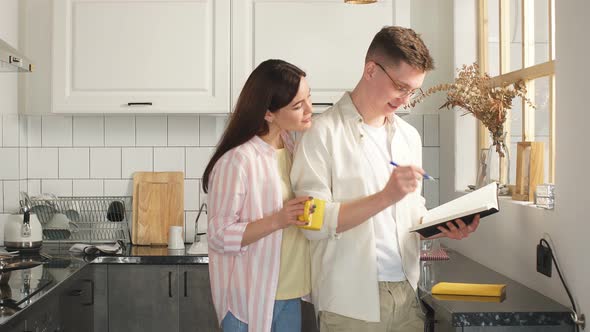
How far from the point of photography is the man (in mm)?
2305

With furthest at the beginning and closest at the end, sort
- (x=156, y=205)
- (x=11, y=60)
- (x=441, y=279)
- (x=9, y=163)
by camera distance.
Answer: (x=156, y=205) < (x=9, y=163) < (x=11, y=60) < (x=441, y=279)

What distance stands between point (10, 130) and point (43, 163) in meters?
0.32

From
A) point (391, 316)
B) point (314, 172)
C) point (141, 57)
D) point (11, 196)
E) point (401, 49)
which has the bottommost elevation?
point (391, 316)

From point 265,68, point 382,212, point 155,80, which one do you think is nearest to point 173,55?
point 155,80

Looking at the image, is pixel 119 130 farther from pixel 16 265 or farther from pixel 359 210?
pixel 359 210

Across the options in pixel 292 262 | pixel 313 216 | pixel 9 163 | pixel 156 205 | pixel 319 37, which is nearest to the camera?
pixel 313 216

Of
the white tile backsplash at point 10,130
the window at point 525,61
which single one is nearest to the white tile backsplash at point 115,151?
the white tile backsplash at point 10,130

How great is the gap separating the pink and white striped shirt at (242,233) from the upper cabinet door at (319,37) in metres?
1.47

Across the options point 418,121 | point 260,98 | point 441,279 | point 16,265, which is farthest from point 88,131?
point 441,279

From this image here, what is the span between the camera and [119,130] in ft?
14.1

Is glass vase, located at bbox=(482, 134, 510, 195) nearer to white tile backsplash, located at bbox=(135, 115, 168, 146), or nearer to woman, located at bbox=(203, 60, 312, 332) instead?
woman, located at bbox=(203, 60, 312, 332)

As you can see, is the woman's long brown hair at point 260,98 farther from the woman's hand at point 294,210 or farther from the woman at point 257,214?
the woman's hand at point 294,210

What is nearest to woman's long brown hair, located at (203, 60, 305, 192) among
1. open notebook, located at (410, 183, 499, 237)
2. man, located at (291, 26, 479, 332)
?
man, located at (291, 26, 479, 332)

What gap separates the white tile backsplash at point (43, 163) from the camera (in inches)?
169
